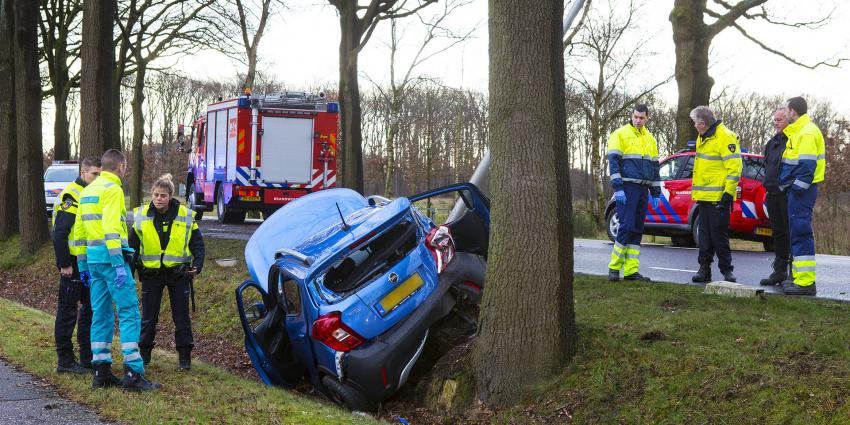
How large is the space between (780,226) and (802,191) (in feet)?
2.10

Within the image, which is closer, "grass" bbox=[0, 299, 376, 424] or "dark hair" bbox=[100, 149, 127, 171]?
"grass" bbox=[0, 299, 376, 424]

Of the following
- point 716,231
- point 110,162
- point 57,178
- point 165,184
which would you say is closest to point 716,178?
point 716,231

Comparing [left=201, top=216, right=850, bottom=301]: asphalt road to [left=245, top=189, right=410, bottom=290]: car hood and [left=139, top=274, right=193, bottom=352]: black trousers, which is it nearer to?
[left=245, top=189, right=410, bottom=290]: car hood

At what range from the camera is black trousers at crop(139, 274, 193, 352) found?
7.39m

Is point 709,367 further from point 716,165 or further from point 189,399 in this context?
point 189,399

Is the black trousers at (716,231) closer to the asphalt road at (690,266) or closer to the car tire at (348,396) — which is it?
the asphalt road at (690,266)

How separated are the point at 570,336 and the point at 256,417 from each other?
2402 millimetres

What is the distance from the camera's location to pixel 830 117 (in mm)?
47156

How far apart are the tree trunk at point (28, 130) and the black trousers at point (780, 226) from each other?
13802mm

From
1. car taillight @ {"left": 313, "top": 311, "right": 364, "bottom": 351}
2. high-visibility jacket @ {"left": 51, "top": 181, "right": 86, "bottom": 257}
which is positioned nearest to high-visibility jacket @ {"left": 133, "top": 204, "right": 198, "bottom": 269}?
high-visibility jacket @ {"left": 51, "top": 181, "right": 86, "bottom": 257}

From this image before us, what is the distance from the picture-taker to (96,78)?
48.0 feet

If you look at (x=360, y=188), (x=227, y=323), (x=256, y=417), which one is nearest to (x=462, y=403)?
(x=256, y=417)

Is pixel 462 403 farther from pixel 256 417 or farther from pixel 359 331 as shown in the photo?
pixel 256 417

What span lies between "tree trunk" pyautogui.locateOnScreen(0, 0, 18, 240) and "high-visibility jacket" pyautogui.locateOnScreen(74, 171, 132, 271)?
13621 millimetres
